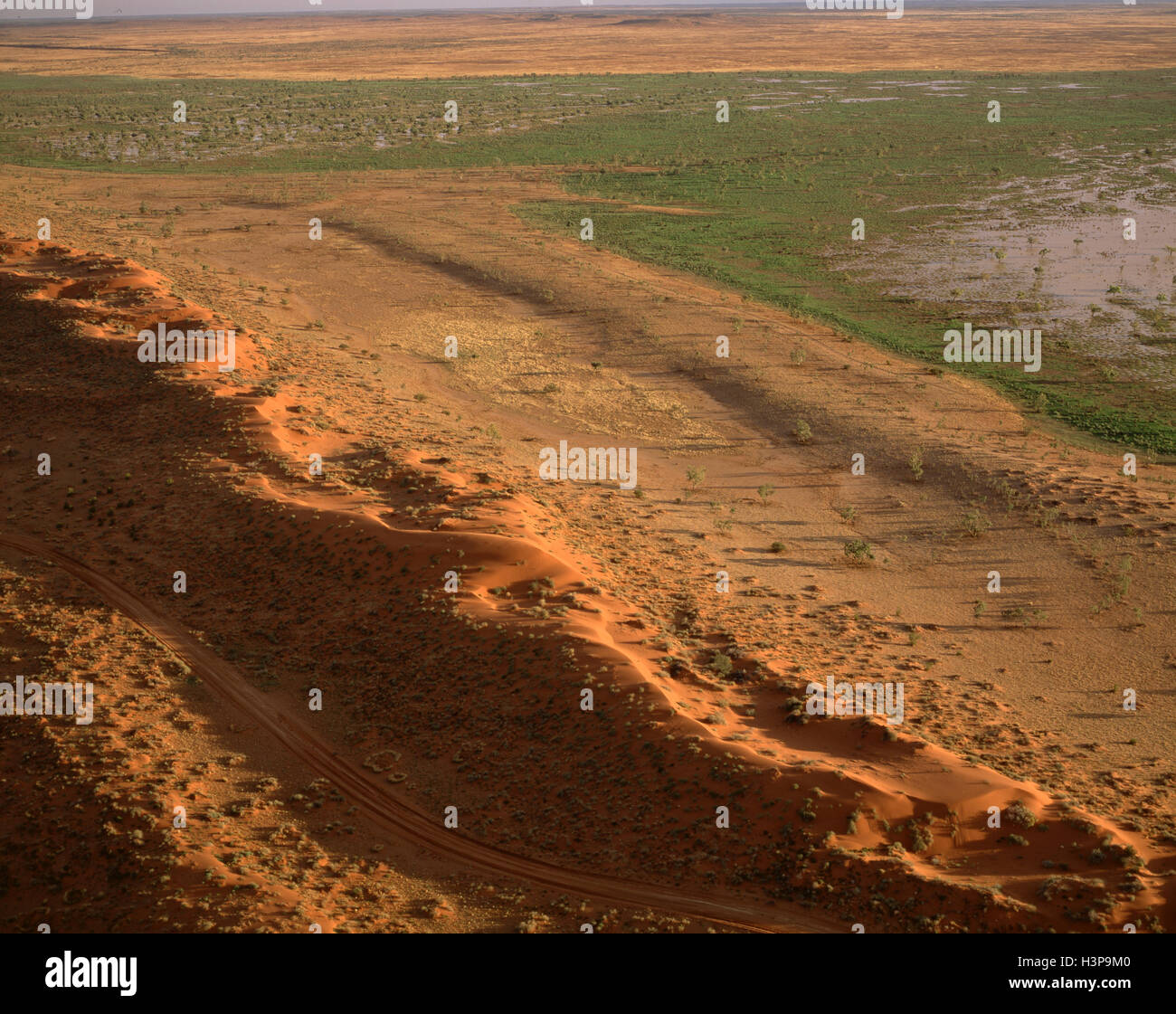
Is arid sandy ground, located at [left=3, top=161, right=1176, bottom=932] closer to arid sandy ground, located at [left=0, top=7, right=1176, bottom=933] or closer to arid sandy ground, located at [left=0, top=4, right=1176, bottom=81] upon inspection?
arid sandy ground, located at [left=0, top=7, right=1176, bottom=933]

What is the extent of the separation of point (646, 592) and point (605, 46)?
125419 mm

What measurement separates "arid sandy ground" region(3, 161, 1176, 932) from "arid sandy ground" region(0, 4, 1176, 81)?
78097 millimetres

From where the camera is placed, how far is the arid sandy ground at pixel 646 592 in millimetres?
9836

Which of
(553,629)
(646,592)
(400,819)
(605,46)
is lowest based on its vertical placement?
(400,819)

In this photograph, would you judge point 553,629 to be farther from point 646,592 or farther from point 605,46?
point 605,46

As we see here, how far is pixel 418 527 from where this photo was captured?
15.1m

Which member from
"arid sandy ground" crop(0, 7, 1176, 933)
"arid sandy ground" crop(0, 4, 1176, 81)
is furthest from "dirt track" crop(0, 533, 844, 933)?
"arid sandy ground" crop(0, 4, 1176, 81)

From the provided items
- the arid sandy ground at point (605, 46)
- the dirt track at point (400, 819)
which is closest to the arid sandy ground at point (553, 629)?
the dirt track at point (400, 819)

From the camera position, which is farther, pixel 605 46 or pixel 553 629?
pixel 605 46

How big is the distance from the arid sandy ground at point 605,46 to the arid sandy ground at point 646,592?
78097 millimetres

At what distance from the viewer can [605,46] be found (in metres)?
126

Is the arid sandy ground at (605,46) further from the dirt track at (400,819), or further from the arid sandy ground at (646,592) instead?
the dirt track at (400,819)

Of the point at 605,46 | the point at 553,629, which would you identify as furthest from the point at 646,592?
the point at 605,46
